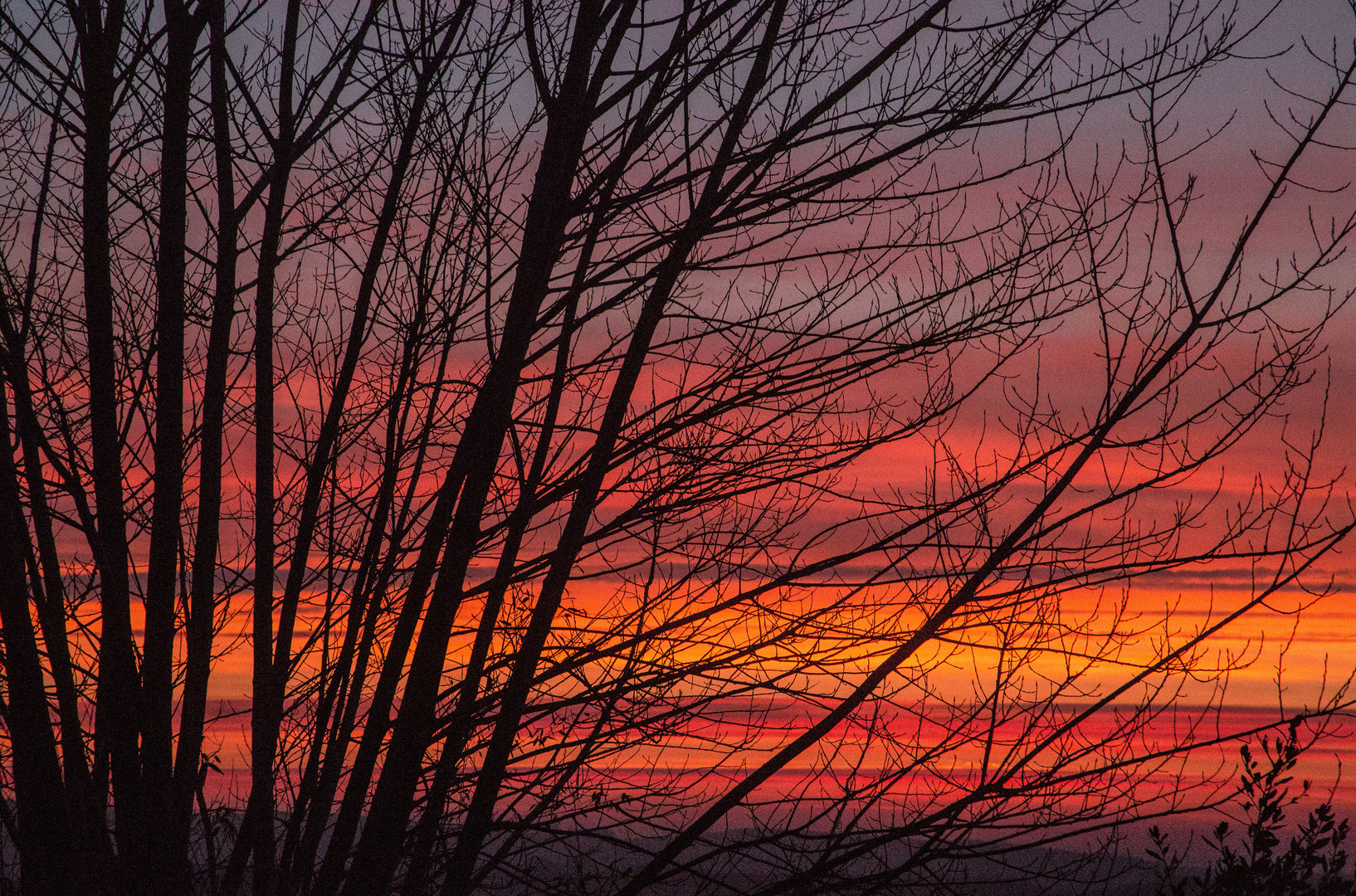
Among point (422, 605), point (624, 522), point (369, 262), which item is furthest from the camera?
point (369, 262)

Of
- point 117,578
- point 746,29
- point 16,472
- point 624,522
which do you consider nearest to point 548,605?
point 624,522

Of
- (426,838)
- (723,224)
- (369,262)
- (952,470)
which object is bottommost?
(426,838)

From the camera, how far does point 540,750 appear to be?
4.57 meters

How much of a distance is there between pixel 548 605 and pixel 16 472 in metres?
2.18

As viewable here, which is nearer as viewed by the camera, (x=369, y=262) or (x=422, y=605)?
(x=422, y=605)

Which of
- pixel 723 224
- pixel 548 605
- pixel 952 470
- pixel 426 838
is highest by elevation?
pixel 723 224

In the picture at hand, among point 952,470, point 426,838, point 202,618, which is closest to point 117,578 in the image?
point 202,618

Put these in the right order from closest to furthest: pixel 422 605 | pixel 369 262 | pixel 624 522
Result: pixel 422 605
pixel 624 522
pixel 369 262

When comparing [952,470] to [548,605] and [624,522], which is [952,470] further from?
[548,605]

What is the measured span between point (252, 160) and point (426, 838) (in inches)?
122

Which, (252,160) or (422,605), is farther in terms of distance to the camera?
(252,160)

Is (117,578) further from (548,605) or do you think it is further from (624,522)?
(624,522)

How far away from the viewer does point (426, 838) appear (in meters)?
4.54

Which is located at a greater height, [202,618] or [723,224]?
[723,224]
